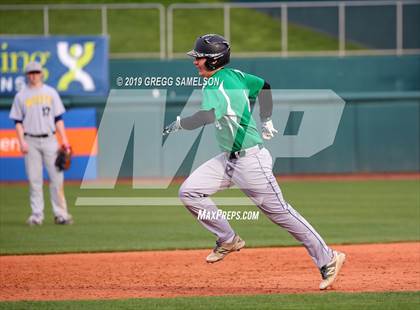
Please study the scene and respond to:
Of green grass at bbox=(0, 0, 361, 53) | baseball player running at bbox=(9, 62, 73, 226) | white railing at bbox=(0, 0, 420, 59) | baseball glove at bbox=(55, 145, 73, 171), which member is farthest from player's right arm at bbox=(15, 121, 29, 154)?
green grass at bbox=(0, 0, 361, 53)

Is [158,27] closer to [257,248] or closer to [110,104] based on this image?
[110,104]

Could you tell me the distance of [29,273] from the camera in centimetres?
1016

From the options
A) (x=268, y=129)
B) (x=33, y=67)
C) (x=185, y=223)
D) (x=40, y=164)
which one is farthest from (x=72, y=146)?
(x=268, y=129)

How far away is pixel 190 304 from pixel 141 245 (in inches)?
175

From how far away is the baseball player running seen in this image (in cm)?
1361

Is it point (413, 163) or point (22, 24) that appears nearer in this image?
point (413, 163)

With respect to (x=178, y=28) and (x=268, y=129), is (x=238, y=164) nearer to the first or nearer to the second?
(x=268, y=129)

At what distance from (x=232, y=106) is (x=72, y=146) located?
1289 centimetres

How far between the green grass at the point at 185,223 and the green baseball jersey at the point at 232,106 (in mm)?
3944

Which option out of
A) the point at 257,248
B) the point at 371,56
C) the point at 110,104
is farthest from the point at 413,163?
the point at 257,248

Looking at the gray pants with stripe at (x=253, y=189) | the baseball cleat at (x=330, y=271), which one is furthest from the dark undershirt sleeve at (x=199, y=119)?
the baseball cleat at (x=330, y=271)

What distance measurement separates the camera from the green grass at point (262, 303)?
25.4ft

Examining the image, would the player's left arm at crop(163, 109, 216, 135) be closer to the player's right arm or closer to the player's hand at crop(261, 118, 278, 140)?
the player's hand at crop(261, 118, 278, 140)

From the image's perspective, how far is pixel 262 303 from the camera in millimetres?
7918
